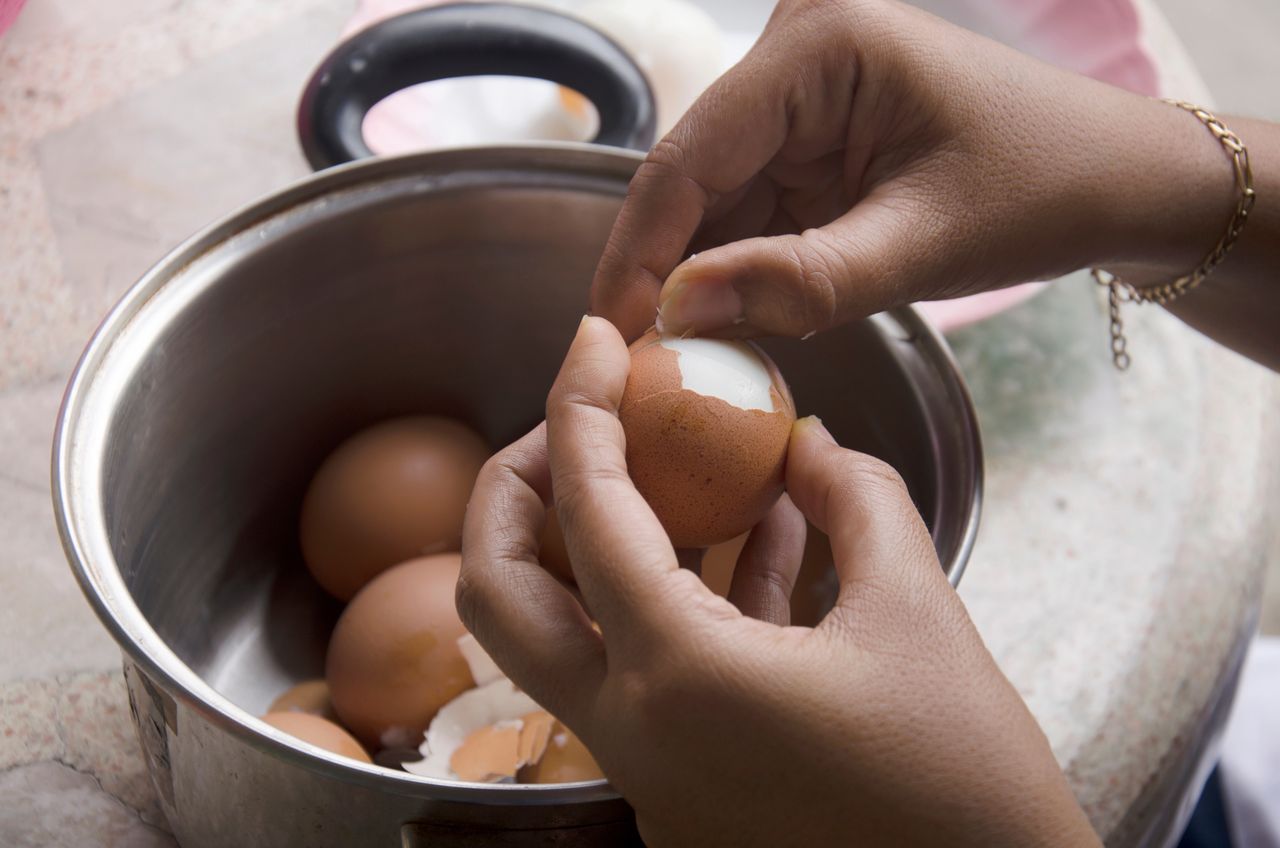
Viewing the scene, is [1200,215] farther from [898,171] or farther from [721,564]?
[721,564]

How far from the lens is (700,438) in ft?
1.90

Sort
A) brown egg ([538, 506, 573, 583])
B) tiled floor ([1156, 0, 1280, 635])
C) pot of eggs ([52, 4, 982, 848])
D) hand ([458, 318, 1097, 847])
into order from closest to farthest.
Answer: hand ([458, 318, 1097, 847]), pot of eggs ([52, 4, 982, 848]), brown egg ([538, 506, 573, 583]), tiled floor ([1156, 0, 1280, 635])

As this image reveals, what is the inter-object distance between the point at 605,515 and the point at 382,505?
1.44 feet

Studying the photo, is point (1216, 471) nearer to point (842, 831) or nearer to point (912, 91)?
point (912, 91)

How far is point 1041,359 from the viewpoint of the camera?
3.48 ft

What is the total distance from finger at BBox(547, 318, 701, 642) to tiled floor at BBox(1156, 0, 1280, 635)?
228 centimetres

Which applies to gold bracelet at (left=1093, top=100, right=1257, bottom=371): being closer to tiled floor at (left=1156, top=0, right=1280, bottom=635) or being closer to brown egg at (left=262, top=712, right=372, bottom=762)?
brown egg at (left=262, top=712, right=372, bottom=762)

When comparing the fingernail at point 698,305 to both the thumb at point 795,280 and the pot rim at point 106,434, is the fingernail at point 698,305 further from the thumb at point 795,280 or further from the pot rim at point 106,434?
the pot rim at point 106,434

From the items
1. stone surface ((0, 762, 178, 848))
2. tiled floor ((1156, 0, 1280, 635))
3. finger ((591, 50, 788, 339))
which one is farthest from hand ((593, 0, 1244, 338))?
tiled floor ((1156, 0, 1280, 635))

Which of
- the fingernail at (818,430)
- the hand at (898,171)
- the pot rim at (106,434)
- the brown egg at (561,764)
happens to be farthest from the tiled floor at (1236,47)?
the brown egg at (561,764)

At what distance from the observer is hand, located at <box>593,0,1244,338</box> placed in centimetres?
61

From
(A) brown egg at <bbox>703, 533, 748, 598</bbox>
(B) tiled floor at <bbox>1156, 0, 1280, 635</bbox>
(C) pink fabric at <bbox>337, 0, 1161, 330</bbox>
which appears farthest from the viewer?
(B) tiled floor at <bbox>1156, 0, 1280, 635</bbox>

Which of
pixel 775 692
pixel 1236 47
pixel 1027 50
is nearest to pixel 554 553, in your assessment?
pixel 775 692

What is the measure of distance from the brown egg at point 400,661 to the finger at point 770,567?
23cm
